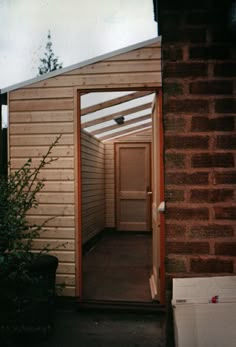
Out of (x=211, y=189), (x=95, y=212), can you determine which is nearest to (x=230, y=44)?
(x=211, y=189)

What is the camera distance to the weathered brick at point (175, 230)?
1.31m

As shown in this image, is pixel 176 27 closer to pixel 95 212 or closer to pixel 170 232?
pixel 170 232

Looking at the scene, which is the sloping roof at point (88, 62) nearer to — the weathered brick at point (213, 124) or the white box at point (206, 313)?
the weathered brick at point (213, 124)

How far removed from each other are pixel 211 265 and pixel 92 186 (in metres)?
5.53

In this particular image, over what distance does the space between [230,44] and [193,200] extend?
0.63m

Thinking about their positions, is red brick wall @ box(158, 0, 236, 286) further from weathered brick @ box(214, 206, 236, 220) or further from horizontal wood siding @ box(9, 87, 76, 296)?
horizontal wood siding @ box(9, 87, 76, 296)

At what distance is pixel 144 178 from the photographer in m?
7.99

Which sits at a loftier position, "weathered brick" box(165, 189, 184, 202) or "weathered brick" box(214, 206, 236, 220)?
"weathered brick" box(165, 189, 184, 202)

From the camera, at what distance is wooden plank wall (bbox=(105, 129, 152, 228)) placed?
316 inches

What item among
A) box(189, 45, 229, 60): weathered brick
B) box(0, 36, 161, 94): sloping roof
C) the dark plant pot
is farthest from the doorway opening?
box(189, 45, 229, 60): weathered brick

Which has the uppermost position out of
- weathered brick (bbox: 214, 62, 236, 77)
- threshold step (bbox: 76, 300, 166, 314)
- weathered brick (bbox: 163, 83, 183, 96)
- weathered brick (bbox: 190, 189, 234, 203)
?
weathered brick (bbox: 214, 62, 236, 77)

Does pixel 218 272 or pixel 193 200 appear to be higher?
pixel 193 200

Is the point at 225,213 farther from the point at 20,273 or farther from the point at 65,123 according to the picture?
Result: the point at 65,123

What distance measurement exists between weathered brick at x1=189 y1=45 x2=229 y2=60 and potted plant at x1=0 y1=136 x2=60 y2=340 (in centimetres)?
156
